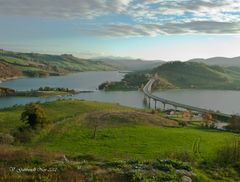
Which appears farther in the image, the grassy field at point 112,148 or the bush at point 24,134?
the bush at point 24,134

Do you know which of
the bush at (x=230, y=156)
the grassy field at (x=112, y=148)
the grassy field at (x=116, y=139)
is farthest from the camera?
the grassy field at (x=116, y=139)

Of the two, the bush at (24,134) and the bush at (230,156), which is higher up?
the bush at (230,156)

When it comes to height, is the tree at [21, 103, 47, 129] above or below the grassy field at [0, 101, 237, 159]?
above

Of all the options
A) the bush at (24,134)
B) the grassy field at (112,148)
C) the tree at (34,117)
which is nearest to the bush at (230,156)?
the grassy field at (112,148)

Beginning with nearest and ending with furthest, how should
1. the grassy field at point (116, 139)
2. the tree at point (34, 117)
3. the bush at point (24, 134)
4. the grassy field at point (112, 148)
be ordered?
the grassy field at point (112, 148) → the grassy field at point (116, 139) → the bush at point (24, 134) → the tree at point (34, 117)

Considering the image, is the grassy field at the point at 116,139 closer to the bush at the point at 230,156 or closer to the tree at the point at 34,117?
the tree at the point at 34,117

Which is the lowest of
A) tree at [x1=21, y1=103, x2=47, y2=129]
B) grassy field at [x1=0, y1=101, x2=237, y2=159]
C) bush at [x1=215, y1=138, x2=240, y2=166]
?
grassy field at [x1=0, y1=101, x2=237, y2=159]

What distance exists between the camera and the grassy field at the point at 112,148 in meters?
18.7

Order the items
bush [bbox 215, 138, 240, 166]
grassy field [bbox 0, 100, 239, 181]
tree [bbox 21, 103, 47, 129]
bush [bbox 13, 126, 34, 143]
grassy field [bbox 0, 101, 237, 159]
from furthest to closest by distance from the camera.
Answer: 1. tree [bbox 21, 103, 47, 129]
2. bush [bbox 13, 126, 34, 143]
3. grassy field [bbox 0, 101, 237, 159]
4. bush [bbox 215, 138, 240, 166]
5. grassy field [bbox 0, 100, 239, 181]

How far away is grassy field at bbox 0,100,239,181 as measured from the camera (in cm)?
1869

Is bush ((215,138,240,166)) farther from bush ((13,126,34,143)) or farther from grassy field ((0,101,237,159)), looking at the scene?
bush ((13,126,34,143))

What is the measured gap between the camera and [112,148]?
1672 inches

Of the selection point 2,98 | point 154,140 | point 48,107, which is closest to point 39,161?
point 154,140

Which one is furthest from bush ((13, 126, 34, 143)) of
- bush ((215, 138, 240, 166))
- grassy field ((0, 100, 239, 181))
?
bush ((215, 138, 240, 166))
